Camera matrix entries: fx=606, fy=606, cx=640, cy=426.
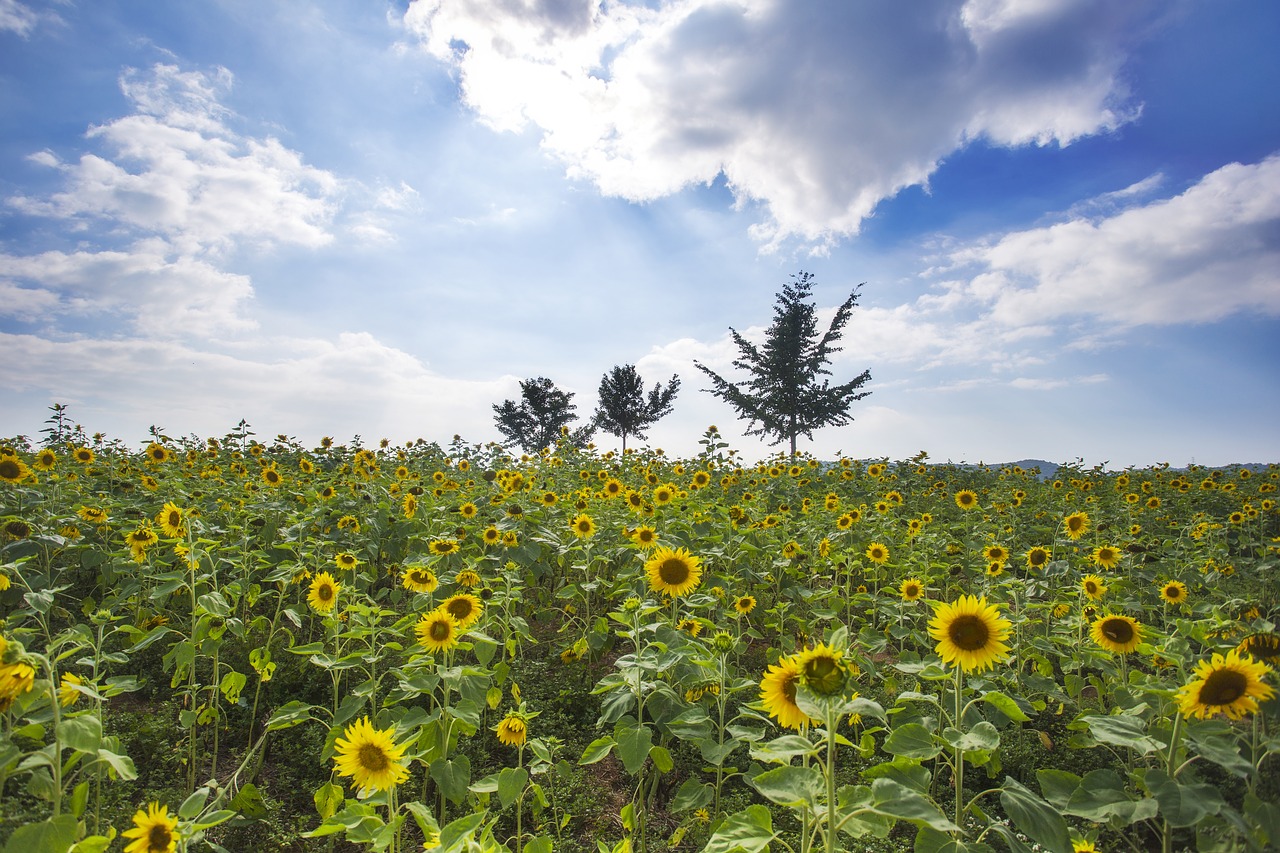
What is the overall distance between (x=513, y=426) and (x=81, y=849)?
42579mm

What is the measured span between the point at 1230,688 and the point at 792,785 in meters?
1.26

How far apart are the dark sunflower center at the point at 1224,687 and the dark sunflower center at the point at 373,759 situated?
8.01 ft

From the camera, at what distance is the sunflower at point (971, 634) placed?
2.03 m

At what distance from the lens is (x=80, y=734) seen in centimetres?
166

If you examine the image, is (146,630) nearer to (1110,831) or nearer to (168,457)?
(168,457)

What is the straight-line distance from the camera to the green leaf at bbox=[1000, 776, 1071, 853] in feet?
4.99

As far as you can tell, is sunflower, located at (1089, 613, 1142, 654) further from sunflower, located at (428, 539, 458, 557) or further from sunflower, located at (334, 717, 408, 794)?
sunflower, located at (428, 539, 458, 557)

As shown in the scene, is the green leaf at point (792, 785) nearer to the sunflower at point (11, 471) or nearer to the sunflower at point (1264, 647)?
the sunflower at point (1264, 647)

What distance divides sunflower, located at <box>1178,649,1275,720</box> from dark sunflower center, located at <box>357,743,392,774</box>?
242cm

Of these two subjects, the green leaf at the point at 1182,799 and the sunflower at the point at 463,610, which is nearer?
the green leaf at the point at 1182,799

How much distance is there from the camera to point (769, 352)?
27688mm

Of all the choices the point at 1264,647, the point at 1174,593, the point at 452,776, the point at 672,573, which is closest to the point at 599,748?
the point at 452,776

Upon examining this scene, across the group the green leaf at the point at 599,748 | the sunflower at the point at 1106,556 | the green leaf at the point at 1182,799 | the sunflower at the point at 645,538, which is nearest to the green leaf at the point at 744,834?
the green leaf at the point at 599,748

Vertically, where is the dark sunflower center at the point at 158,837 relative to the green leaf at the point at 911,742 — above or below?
below
